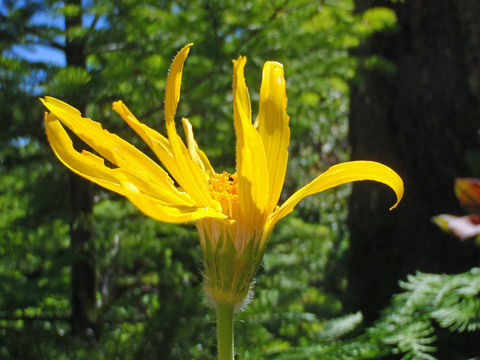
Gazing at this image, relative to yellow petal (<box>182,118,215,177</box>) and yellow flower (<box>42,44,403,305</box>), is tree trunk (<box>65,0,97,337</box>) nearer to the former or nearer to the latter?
yellow petal (<box>182,118,215,177</box>)

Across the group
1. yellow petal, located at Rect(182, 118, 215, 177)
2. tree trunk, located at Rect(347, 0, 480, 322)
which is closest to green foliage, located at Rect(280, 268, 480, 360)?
yellow petal, located at Rect(182, 118, 215, 177)

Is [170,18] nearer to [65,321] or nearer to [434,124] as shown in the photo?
[65,321]

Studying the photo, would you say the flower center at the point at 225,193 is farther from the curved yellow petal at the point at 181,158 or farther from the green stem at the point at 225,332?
the green stem at the point at 225,332

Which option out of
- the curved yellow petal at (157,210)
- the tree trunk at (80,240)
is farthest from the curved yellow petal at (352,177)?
the tree trunk at (80,240)

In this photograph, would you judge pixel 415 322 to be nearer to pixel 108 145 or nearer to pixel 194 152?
pixel 194 152

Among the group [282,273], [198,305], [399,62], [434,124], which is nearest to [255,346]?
[198,305]

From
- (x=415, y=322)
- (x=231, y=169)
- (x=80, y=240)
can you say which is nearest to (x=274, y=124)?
(x=415, y=322)
